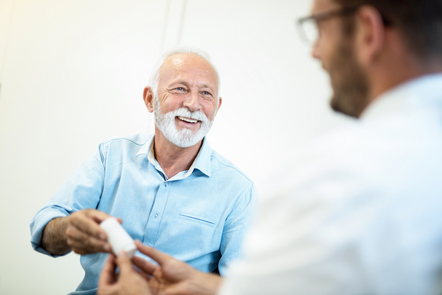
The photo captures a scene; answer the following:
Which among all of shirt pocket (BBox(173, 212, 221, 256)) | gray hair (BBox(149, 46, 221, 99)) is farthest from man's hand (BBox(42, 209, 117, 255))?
gray hair (BBox(149, 46, 221, 99))

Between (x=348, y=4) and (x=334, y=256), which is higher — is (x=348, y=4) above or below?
above

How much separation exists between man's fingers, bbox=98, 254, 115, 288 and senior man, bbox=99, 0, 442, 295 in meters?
0.36

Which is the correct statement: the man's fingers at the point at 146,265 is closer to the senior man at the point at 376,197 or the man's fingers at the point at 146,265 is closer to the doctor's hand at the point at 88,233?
the doctor's hand at the point at 88,233

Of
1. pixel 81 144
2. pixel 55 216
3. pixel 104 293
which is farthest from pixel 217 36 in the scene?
pixel 104 293

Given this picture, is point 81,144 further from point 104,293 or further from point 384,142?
point 384,142

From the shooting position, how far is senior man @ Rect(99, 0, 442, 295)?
0.49m

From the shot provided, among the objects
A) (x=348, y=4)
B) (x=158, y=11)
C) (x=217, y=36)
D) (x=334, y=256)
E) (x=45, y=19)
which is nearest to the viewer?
(x=334, y=256)

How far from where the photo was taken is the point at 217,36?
2.12m

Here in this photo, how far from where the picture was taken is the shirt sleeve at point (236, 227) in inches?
51.8

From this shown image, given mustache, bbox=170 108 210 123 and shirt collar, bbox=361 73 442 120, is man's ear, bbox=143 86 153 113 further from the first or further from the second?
shirt collar, bbox=361 73 442 120

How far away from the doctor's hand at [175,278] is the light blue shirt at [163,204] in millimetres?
368

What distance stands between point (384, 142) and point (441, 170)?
9 cm

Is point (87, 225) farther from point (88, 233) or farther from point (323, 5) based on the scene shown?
point (323, 5)

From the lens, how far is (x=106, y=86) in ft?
7.64
